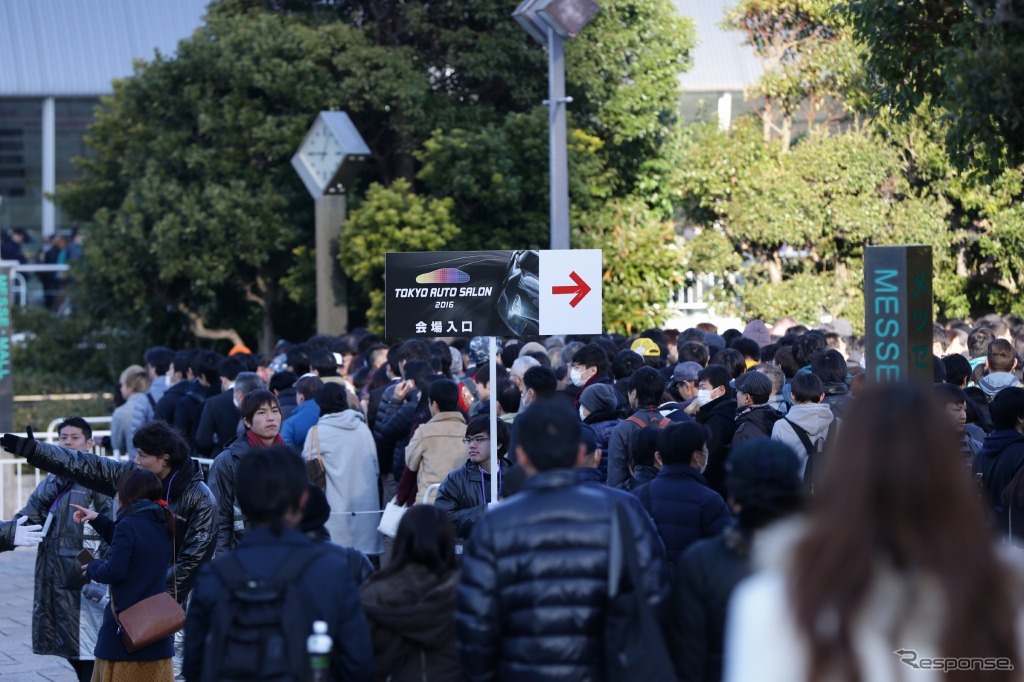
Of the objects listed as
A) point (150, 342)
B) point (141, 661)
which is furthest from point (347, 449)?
point (150, 342)

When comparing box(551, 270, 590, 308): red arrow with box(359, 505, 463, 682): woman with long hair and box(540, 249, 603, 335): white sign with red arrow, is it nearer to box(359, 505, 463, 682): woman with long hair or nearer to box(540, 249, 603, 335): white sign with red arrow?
box(540, 249, 603, 335): white sign with red arrow

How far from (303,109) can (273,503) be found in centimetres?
1917

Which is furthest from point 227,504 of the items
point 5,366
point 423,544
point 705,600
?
point 5,366

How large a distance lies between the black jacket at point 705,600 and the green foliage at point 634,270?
58.3 feet

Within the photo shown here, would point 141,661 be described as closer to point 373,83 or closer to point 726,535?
point 726,535

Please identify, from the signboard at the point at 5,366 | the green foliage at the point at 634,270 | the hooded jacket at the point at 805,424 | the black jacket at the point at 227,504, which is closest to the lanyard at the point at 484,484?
the black jacket at the point at 227,504

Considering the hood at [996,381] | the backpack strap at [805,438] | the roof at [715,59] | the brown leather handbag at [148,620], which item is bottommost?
the brown leather handbag at [148,620]

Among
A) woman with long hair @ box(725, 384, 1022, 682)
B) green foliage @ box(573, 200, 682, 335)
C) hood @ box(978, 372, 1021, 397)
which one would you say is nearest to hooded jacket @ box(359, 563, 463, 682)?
woman with long hair @ box(725, 384, 1022, 682)

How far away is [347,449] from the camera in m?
9.57

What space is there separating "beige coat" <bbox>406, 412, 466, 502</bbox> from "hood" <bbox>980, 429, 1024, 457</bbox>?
10.5ft

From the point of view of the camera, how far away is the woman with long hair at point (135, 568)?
627 centimetres

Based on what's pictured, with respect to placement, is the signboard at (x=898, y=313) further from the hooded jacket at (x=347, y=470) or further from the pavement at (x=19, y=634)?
the pavement at (x=19, y=634)

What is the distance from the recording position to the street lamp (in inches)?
634

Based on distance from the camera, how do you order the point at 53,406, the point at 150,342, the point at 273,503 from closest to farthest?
the point at 273,503 < the point at 53,406 < the point at 150,342
